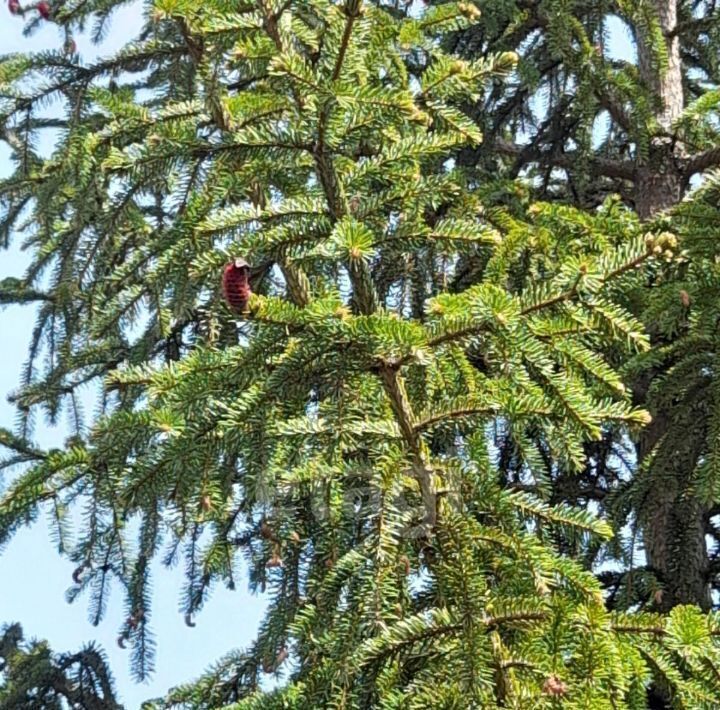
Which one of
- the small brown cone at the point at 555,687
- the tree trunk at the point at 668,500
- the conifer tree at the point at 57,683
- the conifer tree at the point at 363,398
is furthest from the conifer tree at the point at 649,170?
the conifer tree at the point at 57,683

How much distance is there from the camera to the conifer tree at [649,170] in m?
3.28

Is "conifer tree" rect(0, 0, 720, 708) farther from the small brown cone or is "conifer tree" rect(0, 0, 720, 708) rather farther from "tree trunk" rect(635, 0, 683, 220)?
"tree trunk" rect(635, 0, 683, 220)

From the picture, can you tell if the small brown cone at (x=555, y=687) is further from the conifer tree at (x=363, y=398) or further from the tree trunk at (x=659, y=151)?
the tree trunk at (x=659, y=151)

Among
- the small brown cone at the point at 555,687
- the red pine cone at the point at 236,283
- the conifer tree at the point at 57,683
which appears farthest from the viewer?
the conifer tree at the point at 57,683

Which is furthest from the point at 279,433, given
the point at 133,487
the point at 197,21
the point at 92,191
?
the point at 92,191

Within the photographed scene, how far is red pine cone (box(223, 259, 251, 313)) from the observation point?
1.83 metres

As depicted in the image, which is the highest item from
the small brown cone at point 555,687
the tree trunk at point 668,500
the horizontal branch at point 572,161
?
the horizontal branch at point 572,161

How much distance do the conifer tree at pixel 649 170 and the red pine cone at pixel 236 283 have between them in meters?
0.99

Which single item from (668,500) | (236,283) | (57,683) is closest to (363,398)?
(236,283)

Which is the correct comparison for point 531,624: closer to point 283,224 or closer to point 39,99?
point 283,224

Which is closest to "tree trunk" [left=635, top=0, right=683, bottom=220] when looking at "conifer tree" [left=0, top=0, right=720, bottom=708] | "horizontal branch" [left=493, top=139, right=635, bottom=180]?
"horizontal branch" [left=493, top=139, right=635, bottom=180]

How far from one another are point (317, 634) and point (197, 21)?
137 centimetres

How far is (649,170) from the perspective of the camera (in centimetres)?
496

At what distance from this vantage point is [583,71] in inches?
184
